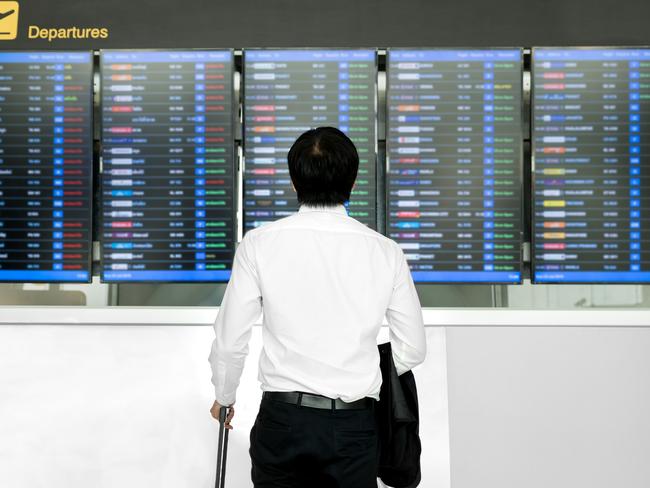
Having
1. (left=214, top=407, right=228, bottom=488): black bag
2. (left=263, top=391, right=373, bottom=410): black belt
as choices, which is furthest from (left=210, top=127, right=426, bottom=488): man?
(left=214, top=407, right=228, bottom=488): black bag

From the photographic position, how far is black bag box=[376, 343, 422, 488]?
191 cm

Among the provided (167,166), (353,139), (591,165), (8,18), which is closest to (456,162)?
(353,139)

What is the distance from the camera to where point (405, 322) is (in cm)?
183

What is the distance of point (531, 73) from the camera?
2.74 meters

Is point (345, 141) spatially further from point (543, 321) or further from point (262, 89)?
point (543, 321)

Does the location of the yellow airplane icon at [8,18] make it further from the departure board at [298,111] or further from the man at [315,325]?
the man at [315,325]

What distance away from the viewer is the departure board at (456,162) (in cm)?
271

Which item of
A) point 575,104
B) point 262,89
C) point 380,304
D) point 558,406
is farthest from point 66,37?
point 558,406

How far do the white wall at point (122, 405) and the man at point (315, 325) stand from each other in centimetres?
103

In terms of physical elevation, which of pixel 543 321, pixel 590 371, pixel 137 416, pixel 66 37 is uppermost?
pixel 66 37

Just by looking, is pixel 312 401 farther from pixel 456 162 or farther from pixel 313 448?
pixel 456 162

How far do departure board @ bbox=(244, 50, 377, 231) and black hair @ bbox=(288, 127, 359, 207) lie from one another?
99 cm

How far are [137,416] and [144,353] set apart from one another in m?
0.26

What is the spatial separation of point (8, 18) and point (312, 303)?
210cm
